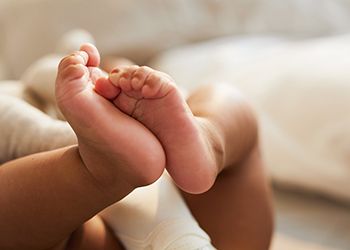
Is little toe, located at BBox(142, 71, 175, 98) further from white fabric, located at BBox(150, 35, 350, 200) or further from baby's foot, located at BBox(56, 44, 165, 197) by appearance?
white fabric, located at BBox(150, 35, 350, 200)

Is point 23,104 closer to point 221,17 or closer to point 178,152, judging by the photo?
point 178,152

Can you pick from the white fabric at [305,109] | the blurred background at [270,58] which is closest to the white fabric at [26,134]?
the blurred background at [270,58]

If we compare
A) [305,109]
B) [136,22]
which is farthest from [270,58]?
[136,22]

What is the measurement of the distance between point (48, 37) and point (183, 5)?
594 mm

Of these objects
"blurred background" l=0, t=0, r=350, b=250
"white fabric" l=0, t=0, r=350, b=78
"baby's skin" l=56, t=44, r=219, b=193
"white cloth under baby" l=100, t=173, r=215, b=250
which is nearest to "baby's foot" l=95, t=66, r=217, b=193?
"baby's skin" l=56, t=44, r=219, b=193

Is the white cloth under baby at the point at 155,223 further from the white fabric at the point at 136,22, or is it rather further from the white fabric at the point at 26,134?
the white fabric at the point at 136,22

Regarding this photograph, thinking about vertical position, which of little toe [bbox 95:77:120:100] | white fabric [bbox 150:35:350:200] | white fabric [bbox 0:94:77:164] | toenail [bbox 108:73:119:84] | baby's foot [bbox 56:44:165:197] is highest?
toenail [bbox 108:73:119:84]

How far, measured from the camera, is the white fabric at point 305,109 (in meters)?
0.91

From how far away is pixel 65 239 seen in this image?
52 cm

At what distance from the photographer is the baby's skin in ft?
1.30

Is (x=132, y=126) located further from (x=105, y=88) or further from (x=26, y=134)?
(x=26, y=134)

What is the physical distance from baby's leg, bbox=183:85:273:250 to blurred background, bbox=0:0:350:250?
25 cm

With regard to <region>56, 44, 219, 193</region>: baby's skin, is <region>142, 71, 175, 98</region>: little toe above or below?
above

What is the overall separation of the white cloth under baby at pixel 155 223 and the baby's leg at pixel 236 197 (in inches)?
3.0
